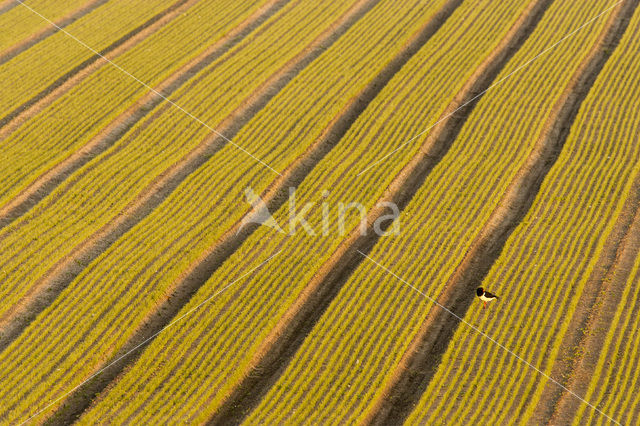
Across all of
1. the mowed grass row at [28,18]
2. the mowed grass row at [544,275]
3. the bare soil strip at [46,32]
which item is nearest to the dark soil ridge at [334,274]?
the mowed grass row at [544,275]

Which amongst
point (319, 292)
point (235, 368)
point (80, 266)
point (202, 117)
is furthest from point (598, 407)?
point (202, 117)

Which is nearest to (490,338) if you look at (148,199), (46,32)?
(148,199)

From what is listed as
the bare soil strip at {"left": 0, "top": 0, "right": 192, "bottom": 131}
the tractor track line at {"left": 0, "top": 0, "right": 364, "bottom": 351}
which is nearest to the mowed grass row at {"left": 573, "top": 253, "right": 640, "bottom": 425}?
the tractor track line at {"left": 0, "top": 0, "right": 364, "bottom": 351}

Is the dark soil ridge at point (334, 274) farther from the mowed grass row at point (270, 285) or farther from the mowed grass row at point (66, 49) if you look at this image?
the mowed grass row at point (66, 49)

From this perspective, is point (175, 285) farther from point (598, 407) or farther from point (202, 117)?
point (598, 407)

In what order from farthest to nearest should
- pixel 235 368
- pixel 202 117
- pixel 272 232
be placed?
pixel 202 117
pixel 272 232
pixel 235 368

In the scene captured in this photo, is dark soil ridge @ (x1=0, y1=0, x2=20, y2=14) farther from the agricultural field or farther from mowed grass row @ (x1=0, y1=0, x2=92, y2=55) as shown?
the agricultural field

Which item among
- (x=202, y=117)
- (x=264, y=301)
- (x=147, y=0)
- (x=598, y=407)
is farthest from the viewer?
(x=147, y=0)

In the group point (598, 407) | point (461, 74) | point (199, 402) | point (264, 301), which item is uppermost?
point (461, 74)
